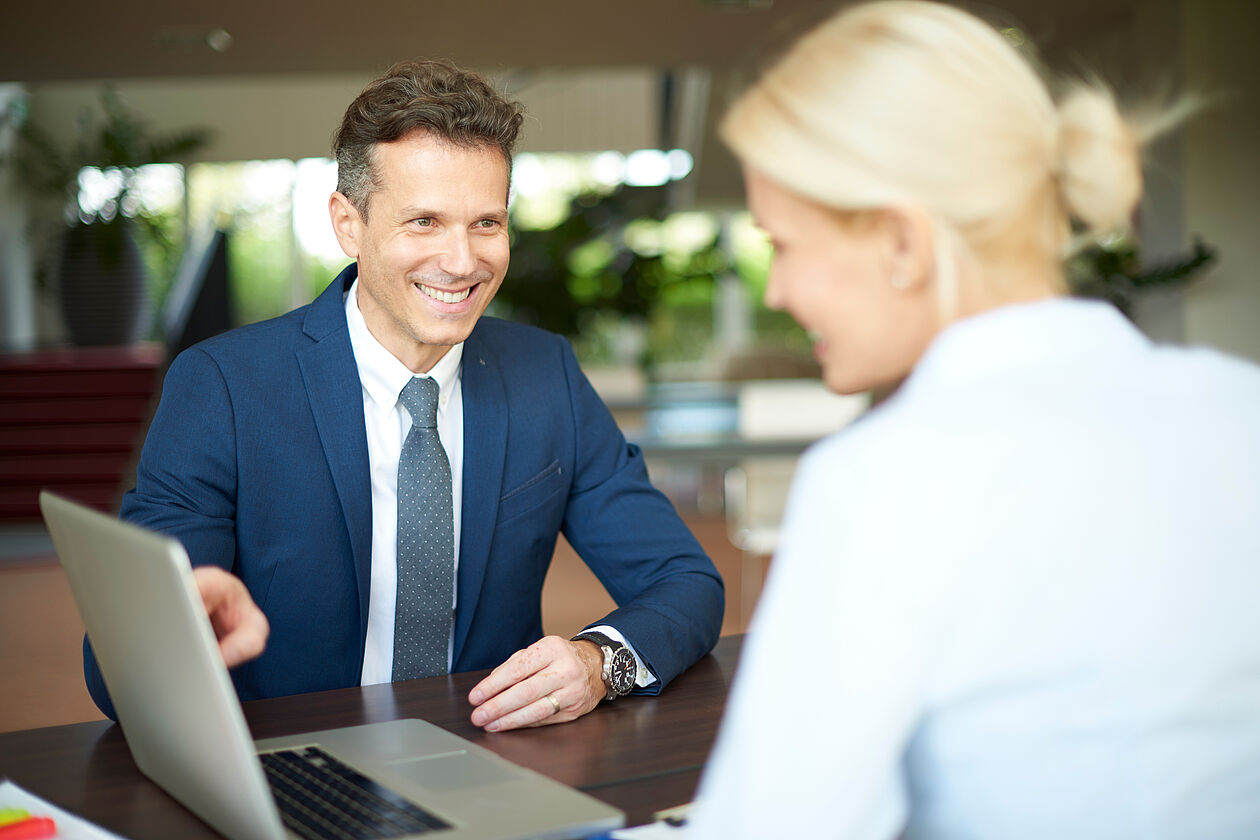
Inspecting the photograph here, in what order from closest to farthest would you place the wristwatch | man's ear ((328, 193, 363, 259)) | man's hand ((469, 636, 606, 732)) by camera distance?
1. man's hand ((469, 636, 606, 732))
2. the wristwatch
3. man's ear ((328, 193, 363, 259))

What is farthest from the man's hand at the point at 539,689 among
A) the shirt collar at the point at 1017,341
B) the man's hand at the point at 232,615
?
the shirt collar at the point at 1017,341

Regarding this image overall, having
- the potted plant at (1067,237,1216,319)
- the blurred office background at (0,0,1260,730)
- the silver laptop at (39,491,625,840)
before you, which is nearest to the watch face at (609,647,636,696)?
the silver laptop at (39,491,625,840)

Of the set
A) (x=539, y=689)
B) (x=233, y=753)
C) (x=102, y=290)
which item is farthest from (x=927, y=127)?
(x=102, y=290)

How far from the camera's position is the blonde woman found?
66cm

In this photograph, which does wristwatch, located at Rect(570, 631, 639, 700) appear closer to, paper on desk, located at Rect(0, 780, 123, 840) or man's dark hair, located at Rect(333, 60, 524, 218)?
paper on desk, located at Rect(0, 780, 123, 840)

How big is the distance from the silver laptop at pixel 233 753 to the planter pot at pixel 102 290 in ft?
28.2

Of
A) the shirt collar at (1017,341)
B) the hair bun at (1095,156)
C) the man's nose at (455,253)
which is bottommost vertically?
the shirt collar at (1017,341)

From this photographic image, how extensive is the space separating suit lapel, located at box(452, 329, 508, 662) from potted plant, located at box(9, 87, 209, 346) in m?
8.00

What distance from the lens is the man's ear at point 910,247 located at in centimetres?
75

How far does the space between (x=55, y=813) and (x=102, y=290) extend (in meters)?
8.80

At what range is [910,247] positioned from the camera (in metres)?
0.77

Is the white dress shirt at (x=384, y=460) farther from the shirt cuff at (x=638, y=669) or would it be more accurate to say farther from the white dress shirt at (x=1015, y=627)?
the white dress shirt at (x=1015, y=627)

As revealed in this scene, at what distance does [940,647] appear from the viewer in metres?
0.67

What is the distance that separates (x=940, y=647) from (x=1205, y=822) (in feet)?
0.73
